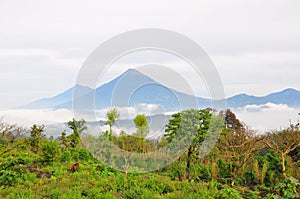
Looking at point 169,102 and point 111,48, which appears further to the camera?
point 169,102

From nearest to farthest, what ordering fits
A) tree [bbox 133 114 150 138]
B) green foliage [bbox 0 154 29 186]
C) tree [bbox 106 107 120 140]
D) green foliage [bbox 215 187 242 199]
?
green foliage [bbox 215 187 242 199]
green foliage [bbox 0 154 29 186]
tree [bbox 133 114 150 138]
tree [bbox 106 107 120 140]

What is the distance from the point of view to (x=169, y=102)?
8555 millimetres

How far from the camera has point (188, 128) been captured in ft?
34.6

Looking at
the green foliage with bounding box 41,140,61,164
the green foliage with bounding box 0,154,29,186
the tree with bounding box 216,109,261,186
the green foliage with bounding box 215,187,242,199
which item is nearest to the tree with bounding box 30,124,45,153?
the green foliage with bounding box 41,140,61,164

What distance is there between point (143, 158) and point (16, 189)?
15.6 feet

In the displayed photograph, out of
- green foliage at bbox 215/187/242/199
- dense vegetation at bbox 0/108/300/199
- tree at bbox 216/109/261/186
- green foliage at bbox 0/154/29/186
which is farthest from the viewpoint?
tree at bbox 216/109/261/186

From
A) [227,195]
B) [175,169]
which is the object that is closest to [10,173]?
[175,169]

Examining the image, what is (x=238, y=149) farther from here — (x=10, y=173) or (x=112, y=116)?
(x=10, y=173)

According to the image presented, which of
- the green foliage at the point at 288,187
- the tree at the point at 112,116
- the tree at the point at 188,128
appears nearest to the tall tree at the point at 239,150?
the tree at the point at 188,128

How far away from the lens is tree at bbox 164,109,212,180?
406 inches

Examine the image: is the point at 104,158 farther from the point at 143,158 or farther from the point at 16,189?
the point at 16,189

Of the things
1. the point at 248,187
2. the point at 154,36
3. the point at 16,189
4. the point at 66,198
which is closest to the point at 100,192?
the point at 66,198

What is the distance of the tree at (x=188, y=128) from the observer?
10312 mm

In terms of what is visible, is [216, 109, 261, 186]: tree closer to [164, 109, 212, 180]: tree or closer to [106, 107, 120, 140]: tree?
[164, 109, 212, 180]: tree
